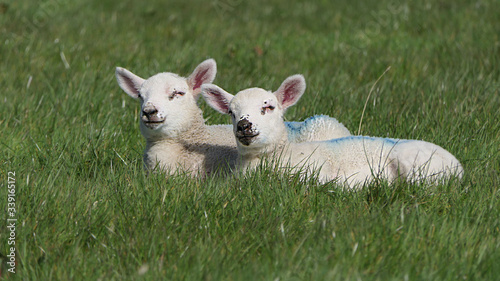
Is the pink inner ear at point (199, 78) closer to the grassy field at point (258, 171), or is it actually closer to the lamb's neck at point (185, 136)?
the lamb's neck at point (185, 136)

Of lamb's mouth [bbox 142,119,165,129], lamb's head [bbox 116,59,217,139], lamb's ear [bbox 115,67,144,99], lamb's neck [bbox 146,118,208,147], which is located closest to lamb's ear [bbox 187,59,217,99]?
lamb's head [bbox 116,59,217,139]

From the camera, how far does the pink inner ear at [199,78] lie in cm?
492

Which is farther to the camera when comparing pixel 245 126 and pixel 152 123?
pixel 152 123

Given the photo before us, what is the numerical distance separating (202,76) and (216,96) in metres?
0.31

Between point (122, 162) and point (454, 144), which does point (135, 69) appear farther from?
point (454, 144)

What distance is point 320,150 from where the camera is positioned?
460 cm

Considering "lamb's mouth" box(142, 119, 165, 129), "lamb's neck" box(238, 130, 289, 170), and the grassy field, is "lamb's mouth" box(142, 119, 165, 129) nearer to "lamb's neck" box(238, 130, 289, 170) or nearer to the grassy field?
the grassy field

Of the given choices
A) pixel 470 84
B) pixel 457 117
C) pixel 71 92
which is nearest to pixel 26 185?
pixel 71 92

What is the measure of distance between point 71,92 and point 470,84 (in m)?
3.79

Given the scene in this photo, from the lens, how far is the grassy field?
336 centimetres

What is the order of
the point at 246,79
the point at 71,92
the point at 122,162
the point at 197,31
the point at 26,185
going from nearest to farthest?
the point at 26,185, the point at 122,162, the point at 71,92, the point at 246,79, the point at 197,31

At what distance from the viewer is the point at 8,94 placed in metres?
6.39

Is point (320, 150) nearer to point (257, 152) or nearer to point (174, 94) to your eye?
point (257, 152)

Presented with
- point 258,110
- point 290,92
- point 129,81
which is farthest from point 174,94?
point 290,92
